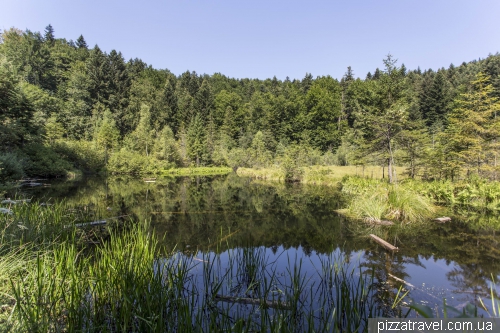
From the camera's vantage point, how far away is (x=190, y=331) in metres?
2.07

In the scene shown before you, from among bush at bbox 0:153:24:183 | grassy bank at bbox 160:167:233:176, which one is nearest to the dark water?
bush at bbox 0:153:24:183

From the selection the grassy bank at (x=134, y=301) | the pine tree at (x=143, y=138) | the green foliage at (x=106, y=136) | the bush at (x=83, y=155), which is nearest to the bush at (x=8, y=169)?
the grassy bank at (x=134, y=301)

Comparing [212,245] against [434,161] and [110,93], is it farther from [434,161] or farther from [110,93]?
[110,93]

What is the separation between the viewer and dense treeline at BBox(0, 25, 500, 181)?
49.8 feet

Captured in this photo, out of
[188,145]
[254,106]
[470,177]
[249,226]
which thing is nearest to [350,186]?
[470,177]

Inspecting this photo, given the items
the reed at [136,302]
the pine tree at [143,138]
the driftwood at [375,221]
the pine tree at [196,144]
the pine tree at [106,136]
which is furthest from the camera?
the pine tree at [196,144]

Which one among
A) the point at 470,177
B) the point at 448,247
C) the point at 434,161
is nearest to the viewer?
the point at 448,247

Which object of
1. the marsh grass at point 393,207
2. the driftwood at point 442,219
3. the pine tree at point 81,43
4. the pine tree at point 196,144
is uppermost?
the pine tree at point 81,43

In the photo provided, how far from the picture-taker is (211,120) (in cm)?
4784

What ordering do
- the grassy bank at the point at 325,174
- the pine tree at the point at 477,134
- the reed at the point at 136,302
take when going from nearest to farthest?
the reed at the point at 136,302, the pine tree at the point at 477,134, the grassy bank at the point at 325,174

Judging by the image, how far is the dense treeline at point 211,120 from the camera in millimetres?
15164

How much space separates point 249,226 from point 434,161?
41.9ft

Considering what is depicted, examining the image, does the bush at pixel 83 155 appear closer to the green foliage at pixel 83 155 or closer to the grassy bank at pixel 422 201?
the green foliage at pixel 83 155

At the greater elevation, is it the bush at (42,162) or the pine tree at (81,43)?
the pine tree at (81,43)
